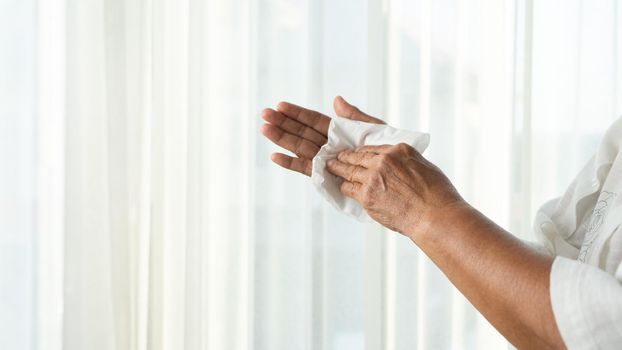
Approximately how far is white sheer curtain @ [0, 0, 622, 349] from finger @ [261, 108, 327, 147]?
2.94ft

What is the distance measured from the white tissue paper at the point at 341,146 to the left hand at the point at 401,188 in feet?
0.17

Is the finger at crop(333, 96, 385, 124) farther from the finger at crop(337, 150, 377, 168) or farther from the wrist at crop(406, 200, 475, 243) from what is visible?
the wrist at crop(406, 200, 475, 243)

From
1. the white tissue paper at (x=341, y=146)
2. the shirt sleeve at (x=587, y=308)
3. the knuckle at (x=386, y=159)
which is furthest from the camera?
Answer: the white tissue paper at (x=341, y=146)

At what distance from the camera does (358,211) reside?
1067 millimetres

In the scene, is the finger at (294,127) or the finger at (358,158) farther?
the finger at (294,127)

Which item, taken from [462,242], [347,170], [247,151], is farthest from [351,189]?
[247,151]

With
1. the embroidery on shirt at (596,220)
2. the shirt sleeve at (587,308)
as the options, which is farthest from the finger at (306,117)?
the shirt sleeve at (587,308)

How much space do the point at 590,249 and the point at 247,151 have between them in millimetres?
1378

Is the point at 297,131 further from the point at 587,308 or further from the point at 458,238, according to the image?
the point at 587,308

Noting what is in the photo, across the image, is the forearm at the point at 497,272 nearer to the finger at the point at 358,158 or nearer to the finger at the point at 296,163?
the finger at the point at 358,158

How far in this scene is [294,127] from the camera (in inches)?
45.9

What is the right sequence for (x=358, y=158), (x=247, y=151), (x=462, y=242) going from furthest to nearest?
(x=247, y=151) < (x=358, y=158) < (x=462, y=242)

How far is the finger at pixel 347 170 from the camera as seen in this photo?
96cm

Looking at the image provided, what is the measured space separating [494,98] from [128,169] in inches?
44.3
